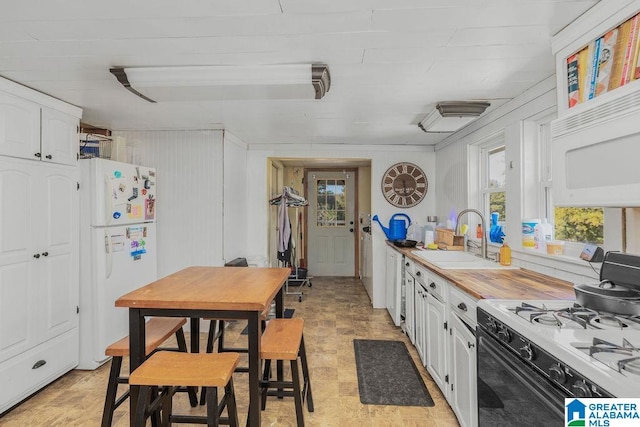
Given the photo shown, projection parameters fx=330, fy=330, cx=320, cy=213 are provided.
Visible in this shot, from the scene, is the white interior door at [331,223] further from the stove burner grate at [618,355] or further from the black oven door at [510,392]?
the stove burner grate at [618,355]

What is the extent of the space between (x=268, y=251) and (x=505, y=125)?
10.3 feet

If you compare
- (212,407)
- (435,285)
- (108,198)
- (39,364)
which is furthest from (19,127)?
(435,285)

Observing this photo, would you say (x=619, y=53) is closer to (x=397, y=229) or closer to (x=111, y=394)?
(x=111, y=394)

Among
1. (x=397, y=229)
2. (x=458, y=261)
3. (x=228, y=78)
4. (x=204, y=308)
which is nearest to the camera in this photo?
(x=204, y=308)

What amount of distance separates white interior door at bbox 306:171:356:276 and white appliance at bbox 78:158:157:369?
360cm

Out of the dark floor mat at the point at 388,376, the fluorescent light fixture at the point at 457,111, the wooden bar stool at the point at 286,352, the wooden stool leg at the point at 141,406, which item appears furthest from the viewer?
the fluorescent light fixture at the point at 457,111

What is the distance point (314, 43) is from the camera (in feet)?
5.54

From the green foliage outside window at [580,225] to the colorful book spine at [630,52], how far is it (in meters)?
0.91

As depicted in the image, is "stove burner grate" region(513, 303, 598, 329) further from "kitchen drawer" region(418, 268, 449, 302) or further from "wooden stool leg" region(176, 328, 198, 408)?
"wooden stool leg" region(176, 328, 198, 408)

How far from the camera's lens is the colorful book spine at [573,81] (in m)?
1.51

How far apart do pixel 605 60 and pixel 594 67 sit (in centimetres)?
6

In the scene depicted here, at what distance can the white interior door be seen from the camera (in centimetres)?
619

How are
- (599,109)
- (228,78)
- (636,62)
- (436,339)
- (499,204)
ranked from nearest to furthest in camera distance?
(636,62) < (599,109) < (228,78) < (436,339) < (499,204)

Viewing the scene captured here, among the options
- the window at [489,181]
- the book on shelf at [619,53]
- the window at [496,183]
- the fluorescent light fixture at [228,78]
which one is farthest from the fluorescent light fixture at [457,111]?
the book on shelf at [619,53]
